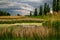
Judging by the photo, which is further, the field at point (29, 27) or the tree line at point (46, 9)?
the tree line at point (46, 9)

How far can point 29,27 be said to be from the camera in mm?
3475

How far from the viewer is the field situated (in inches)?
132

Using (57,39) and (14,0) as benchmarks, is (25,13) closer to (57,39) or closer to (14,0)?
(14,0)

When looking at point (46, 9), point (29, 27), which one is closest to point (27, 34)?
point (29, 27)

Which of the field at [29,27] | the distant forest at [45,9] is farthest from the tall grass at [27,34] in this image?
the distant forest at [45,9]

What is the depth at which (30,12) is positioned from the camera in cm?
380

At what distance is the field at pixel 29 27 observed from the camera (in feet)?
11.0

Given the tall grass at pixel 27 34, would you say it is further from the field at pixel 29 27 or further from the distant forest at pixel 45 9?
the distant forest at pixel 45 9

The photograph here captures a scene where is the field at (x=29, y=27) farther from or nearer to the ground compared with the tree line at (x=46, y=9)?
nearer to the ground

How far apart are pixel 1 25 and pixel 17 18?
0.39m

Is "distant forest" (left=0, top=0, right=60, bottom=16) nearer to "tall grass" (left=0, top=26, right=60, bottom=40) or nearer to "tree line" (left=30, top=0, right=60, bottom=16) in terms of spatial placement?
"tree line" (left=30, top=0, right=60, bottom=16)

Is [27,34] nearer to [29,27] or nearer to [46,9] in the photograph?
[29,27]

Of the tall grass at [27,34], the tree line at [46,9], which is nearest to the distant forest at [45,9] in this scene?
the tree line at [46,9]

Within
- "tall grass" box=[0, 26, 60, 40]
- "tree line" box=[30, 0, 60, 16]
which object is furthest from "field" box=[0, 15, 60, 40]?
"tree line" box=[30, 0, 60, 16]
